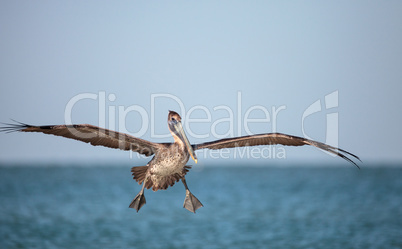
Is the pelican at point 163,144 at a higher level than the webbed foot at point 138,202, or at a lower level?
higher

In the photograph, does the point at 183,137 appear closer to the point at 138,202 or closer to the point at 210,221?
the point at 138,202

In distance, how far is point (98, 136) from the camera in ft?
33.1

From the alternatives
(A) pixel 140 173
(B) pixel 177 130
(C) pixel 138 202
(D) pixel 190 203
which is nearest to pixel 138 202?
(C) pixel 138 202

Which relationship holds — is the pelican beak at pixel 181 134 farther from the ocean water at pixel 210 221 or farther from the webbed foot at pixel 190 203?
the ocean water at pixel 210 221

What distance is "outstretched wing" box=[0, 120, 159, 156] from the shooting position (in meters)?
9.05

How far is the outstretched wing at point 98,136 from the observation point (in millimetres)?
9055

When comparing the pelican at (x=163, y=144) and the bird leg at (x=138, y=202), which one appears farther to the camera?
the bird leg at (x=138, y=202)

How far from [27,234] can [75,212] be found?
30.9 feet

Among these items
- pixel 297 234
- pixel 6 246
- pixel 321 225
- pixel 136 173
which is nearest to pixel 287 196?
pixel 321 225

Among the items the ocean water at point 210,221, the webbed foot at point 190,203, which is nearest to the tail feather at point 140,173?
the webbed foot at point 190,203

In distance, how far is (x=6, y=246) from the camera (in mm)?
28281

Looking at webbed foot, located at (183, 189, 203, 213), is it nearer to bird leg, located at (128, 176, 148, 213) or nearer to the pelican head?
bird leg, located at (128, 176, 148, 213)

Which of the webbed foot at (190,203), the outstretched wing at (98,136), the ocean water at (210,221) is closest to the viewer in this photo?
the outstretched wing at (98,136)

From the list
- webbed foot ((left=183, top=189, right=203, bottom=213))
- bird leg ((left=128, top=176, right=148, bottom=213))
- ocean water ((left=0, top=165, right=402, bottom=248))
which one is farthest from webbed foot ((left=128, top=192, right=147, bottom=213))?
Result: ocean water ((left=0, top=165, right=402, bottom=248))
